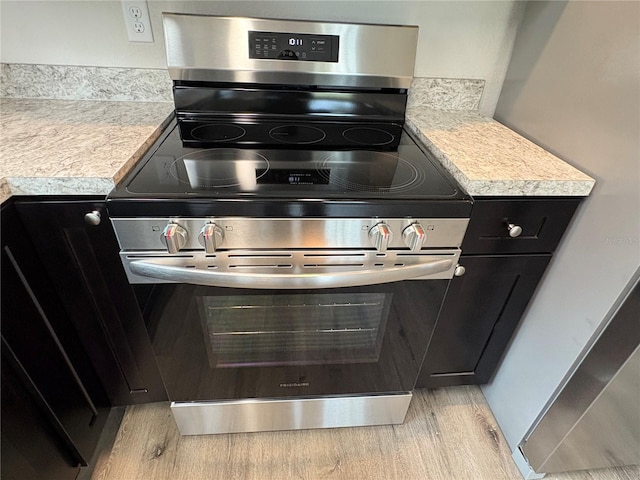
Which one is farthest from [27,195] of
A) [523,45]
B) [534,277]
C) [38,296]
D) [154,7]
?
[523,45]

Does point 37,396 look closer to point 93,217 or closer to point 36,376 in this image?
point 36,376

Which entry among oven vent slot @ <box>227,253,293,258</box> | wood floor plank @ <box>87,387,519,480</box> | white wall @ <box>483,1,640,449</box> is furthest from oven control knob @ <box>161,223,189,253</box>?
white wall @ <box>483,1,640,449</box>

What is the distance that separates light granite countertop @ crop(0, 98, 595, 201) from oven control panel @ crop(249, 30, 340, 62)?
0.34 m

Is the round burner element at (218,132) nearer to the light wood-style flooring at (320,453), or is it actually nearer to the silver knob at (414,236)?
the silver knob at (414,236)

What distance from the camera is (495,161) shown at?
0.93m

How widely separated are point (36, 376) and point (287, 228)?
0.64 m

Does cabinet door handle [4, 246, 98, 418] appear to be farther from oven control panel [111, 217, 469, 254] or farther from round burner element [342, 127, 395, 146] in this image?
round burner element [342, 127, 395, 146]

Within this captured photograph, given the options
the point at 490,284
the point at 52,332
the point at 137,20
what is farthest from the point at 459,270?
the point at 137,20

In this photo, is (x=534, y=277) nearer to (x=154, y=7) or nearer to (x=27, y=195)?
(x=27, y=195)

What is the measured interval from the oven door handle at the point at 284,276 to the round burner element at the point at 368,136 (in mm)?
415

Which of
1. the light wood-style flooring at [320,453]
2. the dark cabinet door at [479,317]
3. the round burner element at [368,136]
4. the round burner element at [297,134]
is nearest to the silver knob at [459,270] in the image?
the dark cabinet door at [479,317]

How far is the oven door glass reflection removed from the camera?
92 cm

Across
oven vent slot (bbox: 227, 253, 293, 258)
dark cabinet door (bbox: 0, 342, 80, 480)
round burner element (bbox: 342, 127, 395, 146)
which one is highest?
round burner element (bbox: 342, 127, 395, 146)

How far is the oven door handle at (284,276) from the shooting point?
814 mm
